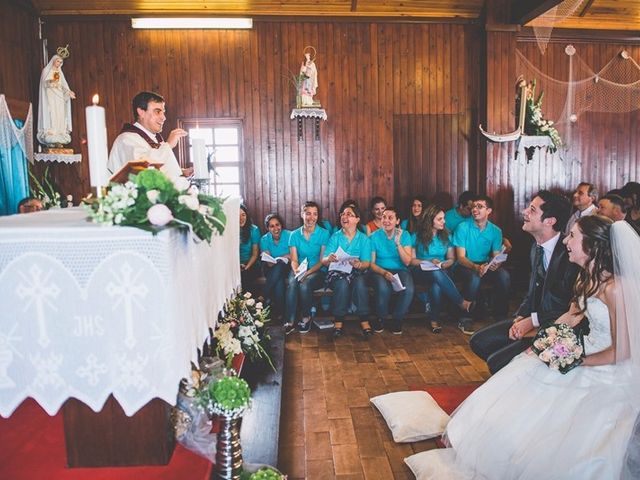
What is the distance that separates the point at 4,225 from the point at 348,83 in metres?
5.74

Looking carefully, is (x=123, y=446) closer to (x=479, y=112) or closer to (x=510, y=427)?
(x=510, y=427)

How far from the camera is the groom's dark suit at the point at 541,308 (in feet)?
10.8

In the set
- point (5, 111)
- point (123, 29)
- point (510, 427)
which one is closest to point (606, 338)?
point (510, 427)

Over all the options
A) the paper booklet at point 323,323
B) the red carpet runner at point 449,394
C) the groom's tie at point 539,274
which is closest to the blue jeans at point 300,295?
the paper booklet at point 323,323

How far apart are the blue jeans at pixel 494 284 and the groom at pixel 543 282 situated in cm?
202

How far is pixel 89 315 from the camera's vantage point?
1.78 metres

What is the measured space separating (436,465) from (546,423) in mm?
600

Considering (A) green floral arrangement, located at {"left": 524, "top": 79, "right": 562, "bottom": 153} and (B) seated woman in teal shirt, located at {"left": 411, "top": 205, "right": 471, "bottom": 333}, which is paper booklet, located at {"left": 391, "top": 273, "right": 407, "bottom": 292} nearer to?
(B) seated woman in teal shirt, located at {"left": 411, "top": 205, "right": 471, "bottom": 333}

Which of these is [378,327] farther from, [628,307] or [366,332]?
[628,307]

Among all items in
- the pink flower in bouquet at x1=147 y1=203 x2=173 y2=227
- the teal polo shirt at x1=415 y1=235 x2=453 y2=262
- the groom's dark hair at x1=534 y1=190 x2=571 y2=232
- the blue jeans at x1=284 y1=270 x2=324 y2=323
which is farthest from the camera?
the teal polo shirt at x1=415 y1=235 x2=453 y2=262

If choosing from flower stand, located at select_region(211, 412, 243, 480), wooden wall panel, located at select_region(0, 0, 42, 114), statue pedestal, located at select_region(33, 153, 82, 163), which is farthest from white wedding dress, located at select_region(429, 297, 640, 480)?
wooden wall panel, located at select_region(0, 0, 42, 114)

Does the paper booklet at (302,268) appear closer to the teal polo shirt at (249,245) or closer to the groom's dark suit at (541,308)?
the teal polo shirt at (249,245)

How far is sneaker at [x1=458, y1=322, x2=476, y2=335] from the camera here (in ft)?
17.5

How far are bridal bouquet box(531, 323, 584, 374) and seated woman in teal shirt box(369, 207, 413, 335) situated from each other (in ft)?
9.07
